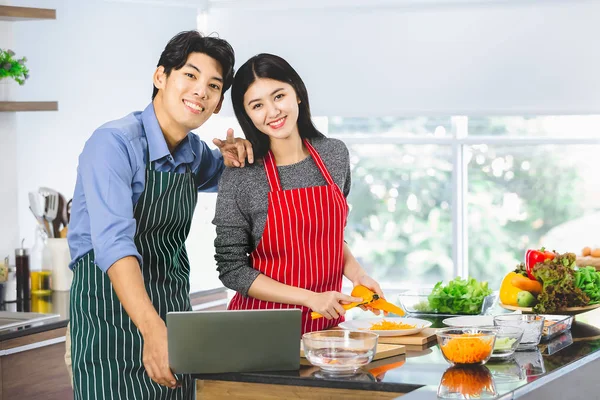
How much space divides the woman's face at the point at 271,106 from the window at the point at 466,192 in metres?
2.92

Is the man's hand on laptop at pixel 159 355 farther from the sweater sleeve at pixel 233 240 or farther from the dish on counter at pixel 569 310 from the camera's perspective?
the dish on counter at pixel 569 310

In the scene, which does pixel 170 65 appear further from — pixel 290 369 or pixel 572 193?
pixel 572 193

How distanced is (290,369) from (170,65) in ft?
2.99

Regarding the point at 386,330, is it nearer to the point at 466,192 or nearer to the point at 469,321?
the point at 469,321

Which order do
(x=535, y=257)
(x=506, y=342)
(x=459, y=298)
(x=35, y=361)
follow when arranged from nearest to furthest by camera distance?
(x=506, y=342) < (x=459, y=298) < (x=535, y=257) < (x=35, y=361)

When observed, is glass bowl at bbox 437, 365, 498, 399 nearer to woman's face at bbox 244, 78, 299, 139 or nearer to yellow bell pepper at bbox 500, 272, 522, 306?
yellow bell pepper at bbox 500, 272, 522, 306

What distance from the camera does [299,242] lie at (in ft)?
8.72

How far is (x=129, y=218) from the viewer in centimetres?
202

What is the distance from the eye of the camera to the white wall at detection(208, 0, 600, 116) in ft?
16.1

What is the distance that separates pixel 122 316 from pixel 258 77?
33.1 inches

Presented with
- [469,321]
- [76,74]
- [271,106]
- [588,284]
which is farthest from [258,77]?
[76,74]

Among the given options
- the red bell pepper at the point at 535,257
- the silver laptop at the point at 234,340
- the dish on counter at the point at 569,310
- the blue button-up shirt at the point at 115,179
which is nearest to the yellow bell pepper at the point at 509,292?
the dish on counter at the point at 569,310

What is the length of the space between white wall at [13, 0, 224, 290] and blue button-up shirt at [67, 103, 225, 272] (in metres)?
2.06

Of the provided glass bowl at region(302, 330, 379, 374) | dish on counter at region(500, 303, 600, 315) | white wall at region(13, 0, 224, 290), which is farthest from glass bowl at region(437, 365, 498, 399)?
white wall at region(13, 0, 224, 290)
